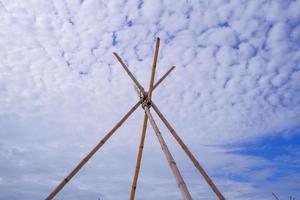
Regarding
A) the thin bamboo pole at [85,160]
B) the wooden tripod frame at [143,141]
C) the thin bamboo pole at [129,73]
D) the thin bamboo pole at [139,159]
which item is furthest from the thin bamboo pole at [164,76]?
the thin bamboo pole at [139,159]

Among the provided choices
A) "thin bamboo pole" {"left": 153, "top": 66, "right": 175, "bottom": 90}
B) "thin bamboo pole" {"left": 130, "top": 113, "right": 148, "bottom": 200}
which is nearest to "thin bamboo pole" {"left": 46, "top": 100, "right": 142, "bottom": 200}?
"thin bamboo pole" {"left": 130, "top": 113, "right": 148, "bottom": 200}

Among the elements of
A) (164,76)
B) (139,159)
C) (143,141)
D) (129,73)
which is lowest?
(139,159)

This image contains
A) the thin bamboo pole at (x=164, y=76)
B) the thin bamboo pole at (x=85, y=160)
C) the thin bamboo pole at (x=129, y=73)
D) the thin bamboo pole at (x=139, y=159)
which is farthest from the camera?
the thin bamboo pole at (x=164, y=76)

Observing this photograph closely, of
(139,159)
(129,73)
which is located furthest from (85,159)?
(129,73)

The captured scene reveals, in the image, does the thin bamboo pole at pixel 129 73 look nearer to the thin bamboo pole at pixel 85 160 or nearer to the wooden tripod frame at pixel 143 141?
the wooden tripod frame at pixel 143 141

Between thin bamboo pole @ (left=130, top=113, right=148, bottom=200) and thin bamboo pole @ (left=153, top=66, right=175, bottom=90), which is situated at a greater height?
thin bamboo pole @ (left=153, top=66, right=175, bottom=90)

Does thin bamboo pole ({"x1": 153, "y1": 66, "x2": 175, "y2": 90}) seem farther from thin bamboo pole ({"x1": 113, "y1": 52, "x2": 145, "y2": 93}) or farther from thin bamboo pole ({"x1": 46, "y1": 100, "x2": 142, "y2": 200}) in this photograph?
thin bamboo pole ({"x1": 46, "y1": 100, "x2": 142, "y2": 200})

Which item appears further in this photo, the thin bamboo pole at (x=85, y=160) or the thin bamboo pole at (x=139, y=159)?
the thin bamboo pole at (x=139, y=159)

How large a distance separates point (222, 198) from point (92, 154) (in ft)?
17.7

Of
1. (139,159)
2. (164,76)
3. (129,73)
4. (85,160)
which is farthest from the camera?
(164,76)

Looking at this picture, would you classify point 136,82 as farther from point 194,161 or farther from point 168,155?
point 168,155

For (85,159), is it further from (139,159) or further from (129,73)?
(129,73)

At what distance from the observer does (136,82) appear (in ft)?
44.9

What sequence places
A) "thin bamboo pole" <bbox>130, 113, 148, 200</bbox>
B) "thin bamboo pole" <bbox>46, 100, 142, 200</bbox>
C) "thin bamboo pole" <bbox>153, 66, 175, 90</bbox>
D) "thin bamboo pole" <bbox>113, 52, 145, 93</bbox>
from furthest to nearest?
1. "thin bamboo pole" <bbox>153, 66, 175, 90</bbox>
2. "thin bamboo pole" <bbox>113, 52, 145, 93</bbox>
3. "thin bamboo pole" <bbox>130, 113, 148, 200</bbox>
4. "thin bamboo pole" <bbox>46, 100, 142, 200</bbox>
